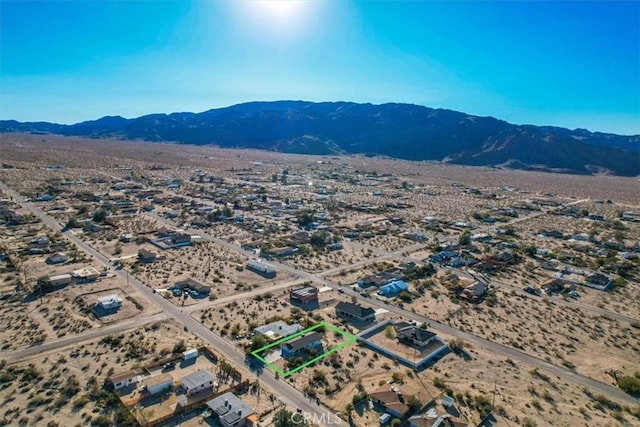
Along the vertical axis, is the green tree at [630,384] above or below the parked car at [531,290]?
above

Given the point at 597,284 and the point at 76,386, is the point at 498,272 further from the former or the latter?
the point at 76,386

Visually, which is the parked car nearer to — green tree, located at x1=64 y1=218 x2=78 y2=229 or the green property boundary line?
the green property boundary line

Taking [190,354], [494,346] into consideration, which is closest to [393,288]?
[494,346]

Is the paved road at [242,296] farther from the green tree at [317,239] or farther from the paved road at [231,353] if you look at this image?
the green tree at [317,239]

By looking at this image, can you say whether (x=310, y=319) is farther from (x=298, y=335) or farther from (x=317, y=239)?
(x=317, y=239)

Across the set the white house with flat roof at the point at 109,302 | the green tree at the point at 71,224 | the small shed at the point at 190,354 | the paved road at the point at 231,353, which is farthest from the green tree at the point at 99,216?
the small shed at the point at 190,354

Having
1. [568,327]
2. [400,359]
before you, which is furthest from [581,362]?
[400,359]
